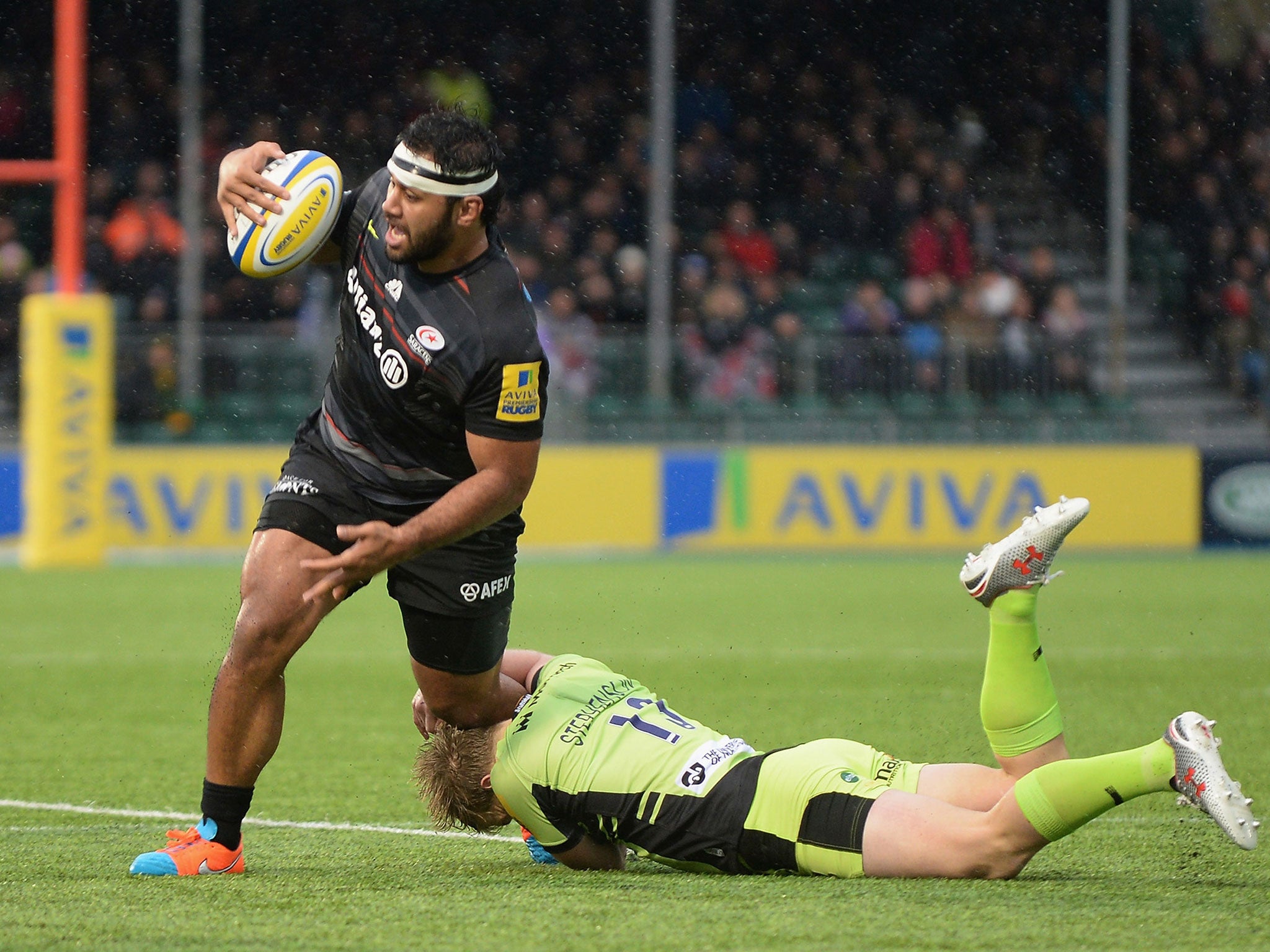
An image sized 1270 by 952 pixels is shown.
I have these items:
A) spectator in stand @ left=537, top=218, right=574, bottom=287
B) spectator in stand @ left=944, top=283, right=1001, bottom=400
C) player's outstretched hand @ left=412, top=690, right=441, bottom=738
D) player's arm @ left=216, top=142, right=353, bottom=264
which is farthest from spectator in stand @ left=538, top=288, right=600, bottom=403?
player's outstretched hand @ left=412, top=690, right=441, bottom=738

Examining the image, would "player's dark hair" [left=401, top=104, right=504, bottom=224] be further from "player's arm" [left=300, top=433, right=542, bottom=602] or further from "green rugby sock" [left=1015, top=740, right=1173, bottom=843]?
"green rugby sock" [left=1015, top=740, right=1173, bottom=843]

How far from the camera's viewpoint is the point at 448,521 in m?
4.06

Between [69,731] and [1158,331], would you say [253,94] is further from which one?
[69,731]

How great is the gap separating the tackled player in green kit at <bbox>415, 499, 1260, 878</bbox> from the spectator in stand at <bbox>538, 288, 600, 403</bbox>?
36.6 ft

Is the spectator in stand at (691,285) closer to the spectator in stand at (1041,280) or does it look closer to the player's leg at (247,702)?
the spectator in stand at (1041,280)

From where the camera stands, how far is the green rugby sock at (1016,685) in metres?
4.09

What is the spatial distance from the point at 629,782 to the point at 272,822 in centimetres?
139

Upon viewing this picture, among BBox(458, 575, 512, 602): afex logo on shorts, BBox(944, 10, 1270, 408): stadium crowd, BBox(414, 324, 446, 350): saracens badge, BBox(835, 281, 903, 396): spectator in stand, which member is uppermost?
BBox(944, 10, 1270, 408): stadium crowd

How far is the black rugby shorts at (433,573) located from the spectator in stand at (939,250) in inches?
532

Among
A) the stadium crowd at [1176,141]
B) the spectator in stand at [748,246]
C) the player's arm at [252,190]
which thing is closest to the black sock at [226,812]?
the player's arm at [252,190]

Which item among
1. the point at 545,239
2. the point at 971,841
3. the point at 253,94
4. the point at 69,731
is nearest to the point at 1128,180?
the point at 545,239

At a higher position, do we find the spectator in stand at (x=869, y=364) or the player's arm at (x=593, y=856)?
the spectator in stand at (x=869, y=364)

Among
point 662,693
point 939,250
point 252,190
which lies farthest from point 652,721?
point 939,250

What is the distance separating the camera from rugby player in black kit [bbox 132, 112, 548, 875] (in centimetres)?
415
